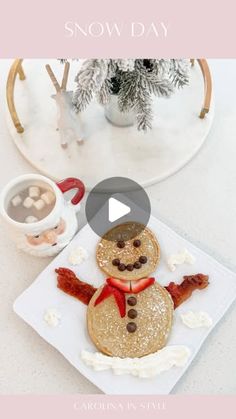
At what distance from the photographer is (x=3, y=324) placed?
0.86m

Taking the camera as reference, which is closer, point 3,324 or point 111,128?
point 3,324

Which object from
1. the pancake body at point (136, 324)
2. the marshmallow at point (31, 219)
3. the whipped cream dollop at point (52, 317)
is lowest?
the whipped cream dollop at point (52, 317)

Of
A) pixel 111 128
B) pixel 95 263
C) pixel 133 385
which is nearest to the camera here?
pixel 133 385

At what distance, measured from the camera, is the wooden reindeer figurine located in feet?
3.01

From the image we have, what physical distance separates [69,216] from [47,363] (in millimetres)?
245

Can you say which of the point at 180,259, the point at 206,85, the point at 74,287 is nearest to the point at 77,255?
the point at 74,287

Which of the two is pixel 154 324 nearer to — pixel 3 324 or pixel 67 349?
pixel 67 349

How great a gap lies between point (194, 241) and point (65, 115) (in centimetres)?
33

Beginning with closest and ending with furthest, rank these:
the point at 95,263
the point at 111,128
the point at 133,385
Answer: the point at 133,385, the point at 95,263, the point at 111,128

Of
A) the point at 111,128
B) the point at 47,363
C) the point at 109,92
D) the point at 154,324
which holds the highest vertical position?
the point at 109,92

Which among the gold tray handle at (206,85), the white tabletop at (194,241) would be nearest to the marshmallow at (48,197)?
the white tabletop at (194,241)

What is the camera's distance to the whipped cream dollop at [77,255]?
873 mm

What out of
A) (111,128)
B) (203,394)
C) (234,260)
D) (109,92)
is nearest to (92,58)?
(109,92)

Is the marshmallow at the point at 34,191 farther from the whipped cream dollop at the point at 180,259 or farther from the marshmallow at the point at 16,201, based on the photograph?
the whipped cream dollop at the point at 180,259
